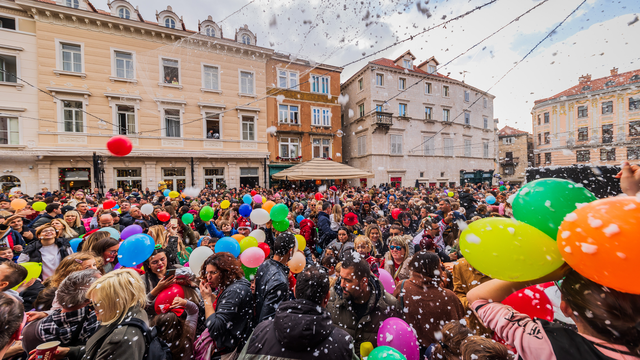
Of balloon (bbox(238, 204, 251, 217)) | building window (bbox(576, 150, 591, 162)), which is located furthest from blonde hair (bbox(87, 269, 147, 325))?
building window (bbox(576, 150, 591, 162))

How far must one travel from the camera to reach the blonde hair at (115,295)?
1.51m

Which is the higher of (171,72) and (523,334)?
(171,72)

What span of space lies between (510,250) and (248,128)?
1713 cm

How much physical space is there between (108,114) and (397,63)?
21.4 m

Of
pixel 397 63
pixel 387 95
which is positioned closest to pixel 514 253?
pixel 387 95

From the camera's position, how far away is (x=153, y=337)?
1.60m

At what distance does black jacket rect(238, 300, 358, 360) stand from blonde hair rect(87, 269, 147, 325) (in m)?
0.84

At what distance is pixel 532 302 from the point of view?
4.76 feet

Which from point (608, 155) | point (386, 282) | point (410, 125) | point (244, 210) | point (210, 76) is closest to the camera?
point (386, 282)

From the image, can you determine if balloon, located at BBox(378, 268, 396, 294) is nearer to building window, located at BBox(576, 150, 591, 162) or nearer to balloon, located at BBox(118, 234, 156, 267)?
balloon, located at BBox(118, 234, 156, 267)

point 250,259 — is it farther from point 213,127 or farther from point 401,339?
point 213,127

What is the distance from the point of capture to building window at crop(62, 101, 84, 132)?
497 inches

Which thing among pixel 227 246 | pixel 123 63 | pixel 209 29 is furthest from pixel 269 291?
pixel 209 29

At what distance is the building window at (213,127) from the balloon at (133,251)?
1466cm
